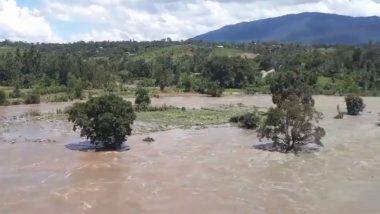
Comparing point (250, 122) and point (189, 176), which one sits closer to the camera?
point (189, 176)

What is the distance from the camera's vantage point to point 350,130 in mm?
53906

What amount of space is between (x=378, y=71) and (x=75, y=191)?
Answer: 9263cm

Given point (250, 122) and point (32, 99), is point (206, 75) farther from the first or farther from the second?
point (250, 122)

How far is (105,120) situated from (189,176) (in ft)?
31.6

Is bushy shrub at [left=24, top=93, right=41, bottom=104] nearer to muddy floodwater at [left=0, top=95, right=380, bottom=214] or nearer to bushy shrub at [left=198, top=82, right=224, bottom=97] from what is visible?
muddy floodwater at [left=0, top=95, right=380, bottom=214]

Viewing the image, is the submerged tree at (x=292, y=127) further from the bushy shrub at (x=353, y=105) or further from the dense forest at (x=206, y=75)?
the dense forest at (x=206, y=75)

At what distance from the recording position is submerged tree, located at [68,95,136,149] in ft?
136

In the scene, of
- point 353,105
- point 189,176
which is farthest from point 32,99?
point 189,176

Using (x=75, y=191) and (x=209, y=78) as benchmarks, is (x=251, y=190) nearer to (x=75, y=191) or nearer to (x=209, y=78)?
(x=75, y=191)

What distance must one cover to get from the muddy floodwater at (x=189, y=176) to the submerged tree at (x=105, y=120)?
1503 millimetres

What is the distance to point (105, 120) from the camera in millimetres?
41250

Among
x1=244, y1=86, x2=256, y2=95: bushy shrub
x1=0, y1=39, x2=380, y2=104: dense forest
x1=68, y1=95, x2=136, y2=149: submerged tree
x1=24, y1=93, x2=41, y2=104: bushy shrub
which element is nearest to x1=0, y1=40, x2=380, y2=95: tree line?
x1=0, y1=39, x2=380, y2=104: dense forest

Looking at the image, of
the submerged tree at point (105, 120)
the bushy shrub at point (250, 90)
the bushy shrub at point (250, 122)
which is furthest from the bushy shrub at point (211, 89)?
the submerged tree at point (105, 120)

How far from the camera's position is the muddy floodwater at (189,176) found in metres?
28.8
